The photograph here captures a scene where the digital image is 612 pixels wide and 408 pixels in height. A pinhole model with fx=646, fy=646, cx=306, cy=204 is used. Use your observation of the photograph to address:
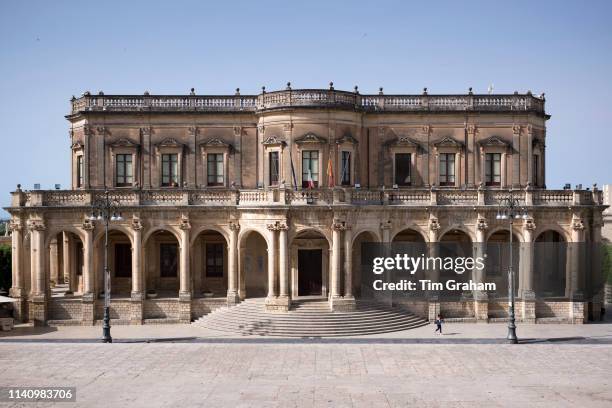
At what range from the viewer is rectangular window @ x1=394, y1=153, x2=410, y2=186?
4594 centimetres

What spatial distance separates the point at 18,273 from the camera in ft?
141

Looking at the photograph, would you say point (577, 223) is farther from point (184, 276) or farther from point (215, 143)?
point (184, 276)

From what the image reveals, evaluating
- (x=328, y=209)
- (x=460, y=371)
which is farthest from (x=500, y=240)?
(x=460, y=371)

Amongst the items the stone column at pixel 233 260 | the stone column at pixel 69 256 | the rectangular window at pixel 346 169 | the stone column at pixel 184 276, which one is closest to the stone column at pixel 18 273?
the stone column at pixel 69 256

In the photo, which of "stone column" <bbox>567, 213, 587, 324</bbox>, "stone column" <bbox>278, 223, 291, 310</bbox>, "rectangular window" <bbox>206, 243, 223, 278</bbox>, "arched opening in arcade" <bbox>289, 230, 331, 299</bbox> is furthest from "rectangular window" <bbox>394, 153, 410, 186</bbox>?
"rectangular window" <bbox>206, 243, 223, 278</bbox>

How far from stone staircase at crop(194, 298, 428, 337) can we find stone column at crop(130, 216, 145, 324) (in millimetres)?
4021

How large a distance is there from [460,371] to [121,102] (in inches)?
1185

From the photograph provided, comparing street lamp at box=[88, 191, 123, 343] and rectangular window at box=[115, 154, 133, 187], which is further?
rectangular window at box=[115, 154, 133, 187]

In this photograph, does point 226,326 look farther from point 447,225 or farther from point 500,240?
point 500,240

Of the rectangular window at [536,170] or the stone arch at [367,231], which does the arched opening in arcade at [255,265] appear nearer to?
the stone arch at [367,231]

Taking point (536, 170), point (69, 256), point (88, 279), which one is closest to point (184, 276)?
point (88, 279)

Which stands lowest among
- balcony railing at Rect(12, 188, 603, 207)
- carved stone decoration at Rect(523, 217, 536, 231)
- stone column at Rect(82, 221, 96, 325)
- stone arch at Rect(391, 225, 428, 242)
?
stone column at Rect(82, 221, 96, 325)

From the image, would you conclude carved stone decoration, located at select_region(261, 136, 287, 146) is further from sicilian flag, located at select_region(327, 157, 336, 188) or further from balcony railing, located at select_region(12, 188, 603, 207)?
balcony railing, located at select_region(12, 188, 603, 207)

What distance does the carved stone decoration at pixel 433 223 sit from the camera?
41.7 m
